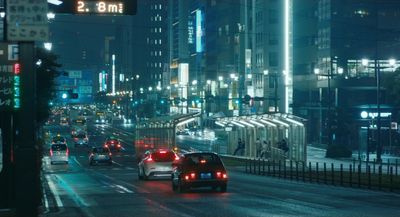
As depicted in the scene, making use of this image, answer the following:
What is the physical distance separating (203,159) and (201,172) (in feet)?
2.11

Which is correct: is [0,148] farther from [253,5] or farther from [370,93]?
[253,5]

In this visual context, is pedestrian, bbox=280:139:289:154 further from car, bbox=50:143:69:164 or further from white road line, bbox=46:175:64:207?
white road line, bbox=46:175:64:207

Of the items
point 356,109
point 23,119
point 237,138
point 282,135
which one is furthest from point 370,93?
point 23,119

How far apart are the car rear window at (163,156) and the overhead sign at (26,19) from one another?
30.1 m

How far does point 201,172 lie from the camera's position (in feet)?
109

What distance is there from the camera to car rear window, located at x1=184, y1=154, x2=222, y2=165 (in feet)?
110

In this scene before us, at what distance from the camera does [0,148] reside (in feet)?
77.6

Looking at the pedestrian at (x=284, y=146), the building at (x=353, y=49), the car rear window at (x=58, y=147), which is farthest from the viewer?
the building at (x=353, y=49)

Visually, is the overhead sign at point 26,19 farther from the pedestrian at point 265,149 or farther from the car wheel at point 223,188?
the pedestrian at point 265,149

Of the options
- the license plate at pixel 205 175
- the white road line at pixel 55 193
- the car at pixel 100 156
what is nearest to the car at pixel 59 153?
the car at pixel 100 156

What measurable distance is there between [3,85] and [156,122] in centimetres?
5199

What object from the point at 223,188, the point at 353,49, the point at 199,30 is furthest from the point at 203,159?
the point at 199,30

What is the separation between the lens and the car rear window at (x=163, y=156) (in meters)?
43.5

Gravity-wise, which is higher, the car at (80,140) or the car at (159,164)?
the car at (159,164)
